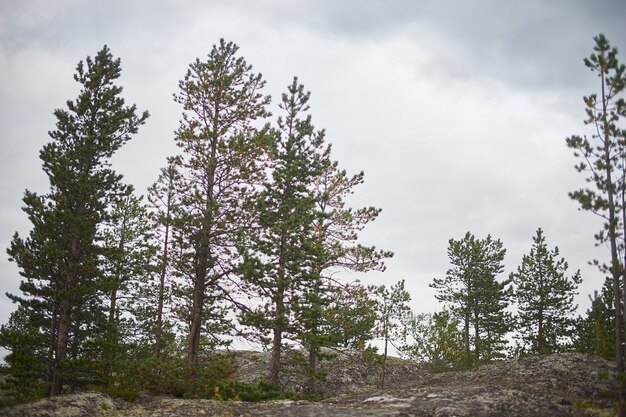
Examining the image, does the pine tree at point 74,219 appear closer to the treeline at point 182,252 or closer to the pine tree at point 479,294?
the treeline at point 182,252

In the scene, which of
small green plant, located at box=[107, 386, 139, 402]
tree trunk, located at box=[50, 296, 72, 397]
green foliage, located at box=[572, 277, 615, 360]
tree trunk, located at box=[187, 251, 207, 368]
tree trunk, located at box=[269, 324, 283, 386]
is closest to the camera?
small green plant, located at box=[107, 386, 139, 402]

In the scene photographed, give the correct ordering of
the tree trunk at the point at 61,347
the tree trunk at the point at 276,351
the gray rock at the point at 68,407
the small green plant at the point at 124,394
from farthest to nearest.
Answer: the tree trunk at the point at 276,351
the tree trunk at the point at 61,347
the small green plant at the point at 124,394
the gray rock at the point at 68,407

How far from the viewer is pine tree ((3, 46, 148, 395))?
17953 millimetres

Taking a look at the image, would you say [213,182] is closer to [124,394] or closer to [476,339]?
[124,394]

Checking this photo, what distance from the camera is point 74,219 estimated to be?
18.2m

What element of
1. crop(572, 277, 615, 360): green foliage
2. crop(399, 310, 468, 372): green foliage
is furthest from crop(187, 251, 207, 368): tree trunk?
crop(572, 277, 615, 360): green foliage

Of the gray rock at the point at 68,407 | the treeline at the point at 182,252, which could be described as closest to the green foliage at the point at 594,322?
the treeline at the point at 182,252

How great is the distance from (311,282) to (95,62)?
1486cm

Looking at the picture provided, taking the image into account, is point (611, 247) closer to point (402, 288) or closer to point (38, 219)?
point (402, 288)

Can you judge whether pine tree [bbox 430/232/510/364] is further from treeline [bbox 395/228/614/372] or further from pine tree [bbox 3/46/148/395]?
pine tree [bbox 3/46/148/395]

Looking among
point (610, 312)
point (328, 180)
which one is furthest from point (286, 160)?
point (610, 312)

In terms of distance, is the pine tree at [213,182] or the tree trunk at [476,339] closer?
the pine tree at [213,182]

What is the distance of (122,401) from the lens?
14.7 m

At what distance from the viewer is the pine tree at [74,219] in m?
18.0
